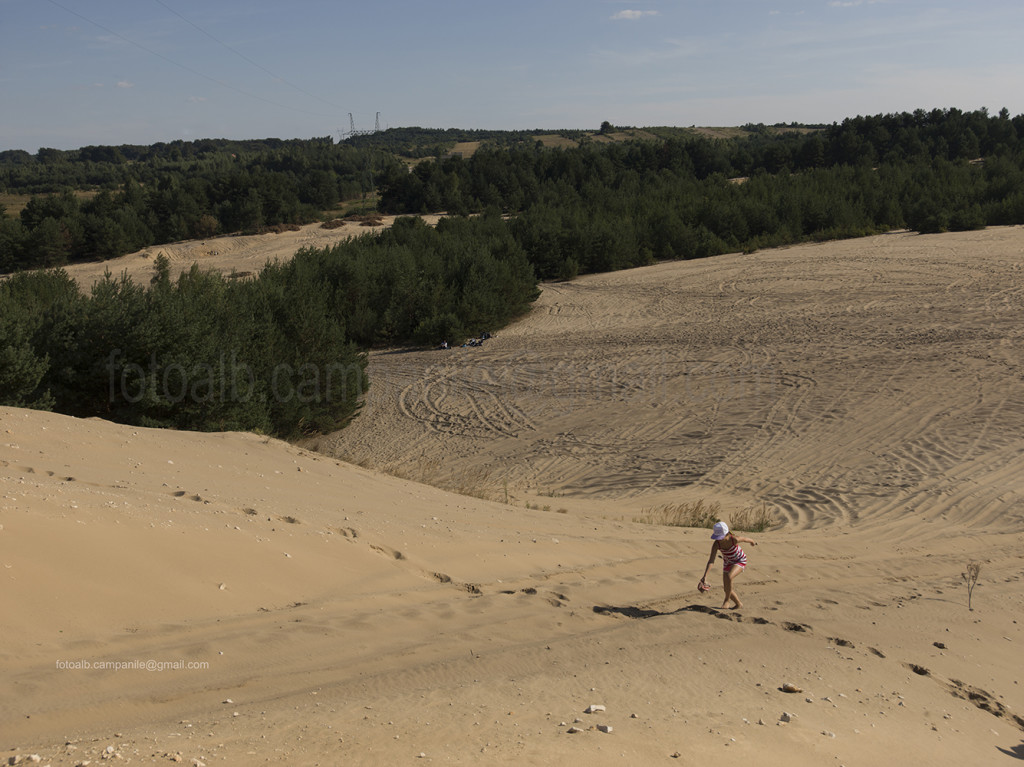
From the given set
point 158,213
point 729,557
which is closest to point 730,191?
point 158,213

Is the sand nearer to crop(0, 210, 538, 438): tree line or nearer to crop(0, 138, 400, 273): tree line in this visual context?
crop(0, 210, 538, 438): tree line

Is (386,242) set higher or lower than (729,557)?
higher

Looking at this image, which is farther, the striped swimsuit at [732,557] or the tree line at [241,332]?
the tree line at [241,332]

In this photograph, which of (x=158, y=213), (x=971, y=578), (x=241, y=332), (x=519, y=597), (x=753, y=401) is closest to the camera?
(x=519, y=597)

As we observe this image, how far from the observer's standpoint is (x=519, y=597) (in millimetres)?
6500

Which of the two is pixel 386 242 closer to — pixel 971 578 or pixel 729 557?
pixel 971 578

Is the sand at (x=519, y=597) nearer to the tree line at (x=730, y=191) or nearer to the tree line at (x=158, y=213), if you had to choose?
the tree line at (x=730, y=191)

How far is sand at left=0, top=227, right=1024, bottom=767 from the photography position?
14.0 feet

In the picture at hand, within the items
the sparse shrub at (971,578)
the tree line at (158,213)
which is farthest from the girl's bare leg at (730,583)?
the tree line at (158,213)

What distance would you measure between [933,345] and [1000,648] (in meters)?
14.1

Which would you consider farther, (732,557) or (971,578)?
(971,578)

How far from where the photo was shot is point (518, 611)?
619 cm

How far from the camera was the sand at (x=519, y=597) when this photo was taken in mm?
4258

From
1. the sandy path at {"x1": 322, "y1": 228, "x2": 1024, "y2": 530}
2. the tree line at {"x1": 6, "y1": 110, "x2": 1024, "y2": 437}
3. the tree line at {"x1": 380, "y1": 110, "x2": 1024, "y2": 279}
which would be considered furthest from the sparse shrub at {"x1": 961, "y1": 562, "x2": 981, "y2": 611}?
the tree line at {"x1": 380, "y1": 110, "x2": 1024, "y2": 279}
